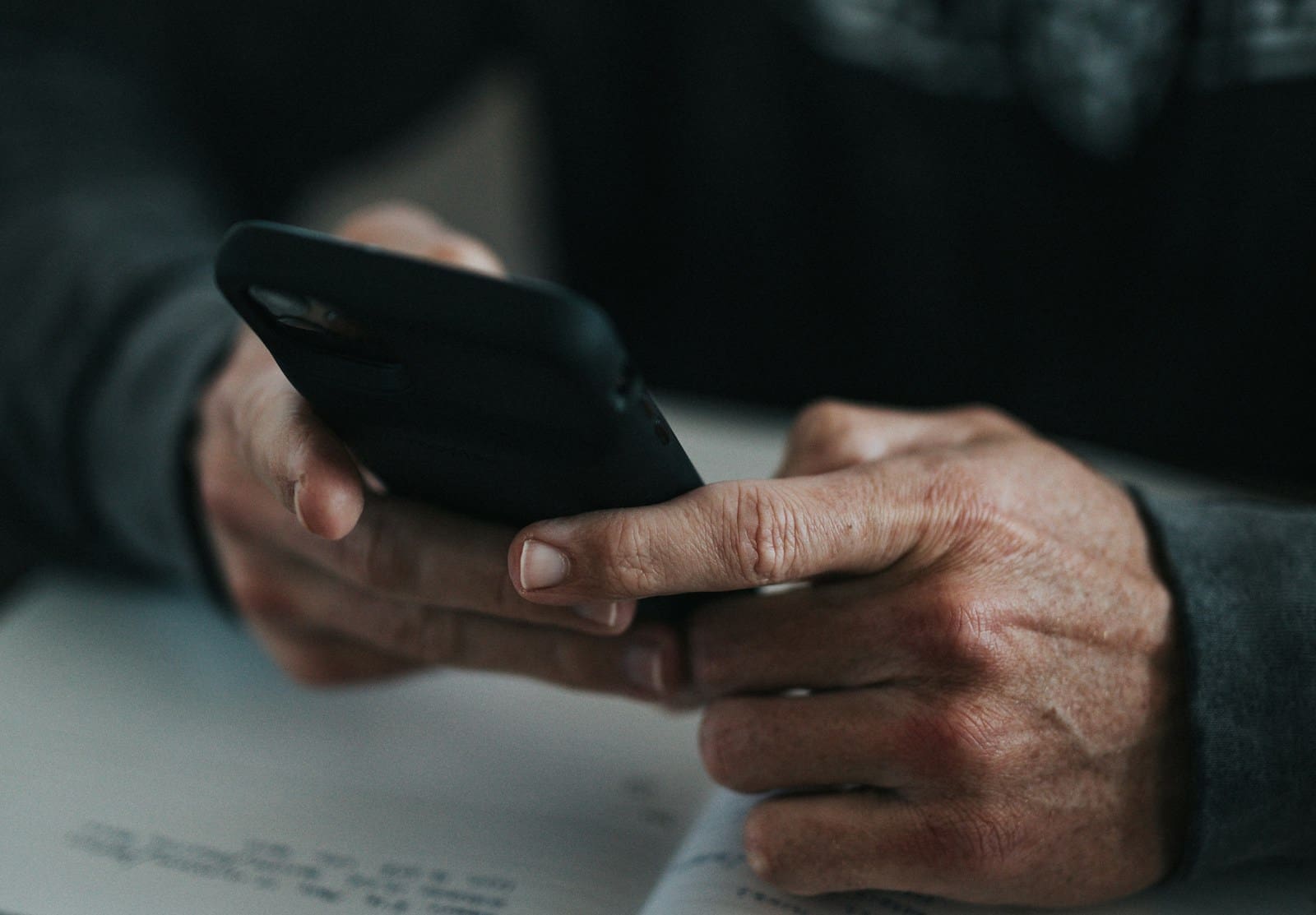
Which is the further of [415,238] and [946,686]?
[415,238]

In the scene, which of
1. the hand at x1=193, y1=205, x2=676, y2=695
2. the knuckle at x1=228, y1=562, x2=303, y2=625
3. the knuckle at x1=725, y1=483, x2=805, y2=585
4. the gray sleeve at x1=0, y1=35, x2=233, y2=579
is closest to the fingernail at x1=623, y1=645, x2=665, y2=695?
the hand at x1=193, y1=205, x2=676, y2=695

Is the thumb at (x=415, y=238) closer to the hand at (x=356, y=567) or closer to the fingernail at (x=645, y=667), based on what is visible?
the hand at (x=356, y=567)

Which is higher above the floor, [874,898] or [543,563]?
[543,563]

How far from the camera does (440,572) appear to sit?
1.51ft

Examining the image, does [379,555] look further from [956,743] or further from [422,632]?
[956,743]

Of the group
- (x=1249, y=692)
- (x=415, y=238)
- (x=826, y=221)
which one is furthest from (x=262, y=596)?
(x=826, y=221)

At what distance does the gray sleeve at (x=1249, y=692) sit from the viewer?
409 mm

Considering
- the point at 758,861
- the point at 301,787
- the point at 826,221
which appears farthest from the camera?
the point at 826,221

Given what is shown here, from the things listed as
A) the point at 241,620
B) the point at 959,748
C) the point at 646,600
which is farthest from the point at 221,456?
the point at 959,748

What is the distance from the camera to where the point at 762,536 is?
1.25 ft

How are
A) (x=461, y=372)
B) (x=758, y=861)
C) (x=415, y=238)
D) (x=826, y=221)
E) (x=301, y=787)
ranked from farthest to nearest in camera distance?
(x=826, y=221)
(x=415, y=238)
(x=301, y=787)
(x=758, y=861)
(x=461, y=372)

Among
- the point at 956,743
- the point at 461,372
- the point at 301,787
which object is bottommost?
the point at 301,787

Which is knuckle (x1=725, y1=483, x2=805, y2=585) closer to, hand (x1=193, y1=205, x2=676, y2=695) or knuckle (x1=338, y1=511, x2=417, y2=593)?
hand (x1=193, y1=205, x2=676, y2=695)

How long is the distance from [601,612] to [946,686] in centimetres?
14
